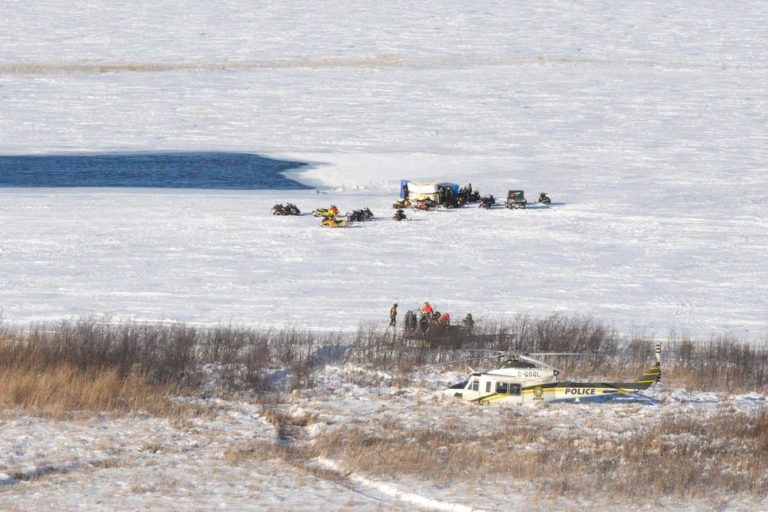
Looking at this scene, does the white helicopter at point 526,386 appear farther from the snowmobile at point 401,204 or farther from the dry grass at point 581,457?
the snowmobile at point 401,204

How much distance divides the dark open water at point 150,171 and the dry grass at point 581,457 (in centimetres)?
2863

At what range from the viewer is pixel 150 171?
155ft

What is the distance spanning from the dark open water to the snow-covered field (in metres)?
1.55

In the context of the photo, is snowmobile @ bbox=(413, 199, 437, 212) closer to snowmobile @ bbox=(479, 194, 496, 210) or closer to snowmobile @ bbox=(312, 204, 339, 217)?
snowmobile @ bbox=(479, 194, 496, 210)

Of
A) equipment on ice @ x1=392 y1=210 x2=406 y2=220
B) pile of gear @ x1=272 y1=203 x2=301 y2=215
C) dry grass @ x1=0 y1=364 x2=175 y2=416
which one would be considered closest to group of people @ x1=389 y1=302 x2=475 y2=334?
dry grass @ x1=0 y1=364 x2=175 y2=416

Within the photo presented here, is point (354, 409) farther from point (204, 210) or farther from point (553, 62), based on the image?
point (553, 62)

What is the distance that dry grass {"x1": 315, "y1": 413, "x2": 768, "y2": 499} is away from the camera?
15234mm

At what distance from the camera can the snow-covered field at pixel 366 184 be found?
1697 centimetres

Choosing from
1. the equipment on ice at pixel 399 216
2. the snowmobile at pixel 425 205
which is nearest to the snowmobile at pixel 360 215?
the equipment on ice at pixel 399 216

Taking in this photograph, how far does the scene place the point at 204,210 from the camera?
3919 centimetres

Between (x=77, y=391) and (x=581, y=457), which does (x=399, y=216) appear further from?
(x=581, y=457)

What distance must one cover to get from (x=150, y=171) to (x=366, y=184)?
8.57 metres

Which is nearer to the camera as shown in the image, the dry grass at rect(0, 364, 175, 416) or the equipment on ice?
the dry grass at rect(0, 364, 175, 416)

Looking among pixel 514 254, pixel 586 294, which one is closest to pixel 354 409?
pixel 586 294
